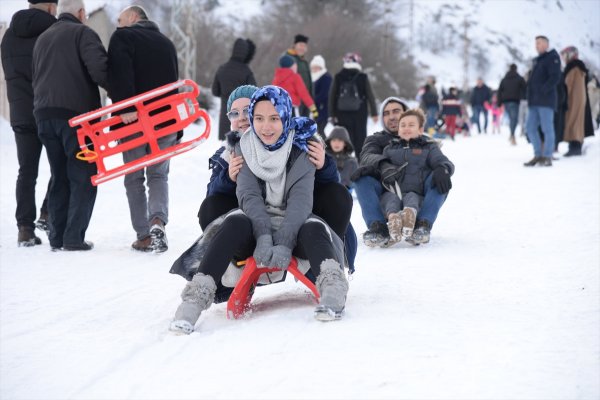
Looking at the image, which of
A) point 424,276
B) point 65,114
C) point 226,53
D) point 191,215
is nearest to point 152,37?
point 65,114

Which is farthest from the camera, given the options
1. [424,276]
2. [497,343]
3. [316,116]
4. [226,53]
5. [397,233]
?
[226,53]

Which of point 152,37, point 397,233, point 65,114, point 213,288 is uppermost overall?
point 152,37

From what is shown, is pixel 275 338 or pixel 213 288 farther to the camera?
pixel 213 288

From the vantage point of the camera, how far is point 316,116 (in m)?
10.9

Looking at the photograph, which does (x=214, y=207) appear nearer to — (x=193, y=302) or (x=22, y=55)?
(x=193, y=302)

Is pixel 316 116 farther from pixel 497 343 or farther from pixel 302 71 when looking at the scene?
pixel 497 343

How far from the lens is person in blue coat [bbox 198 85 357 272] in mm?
3896

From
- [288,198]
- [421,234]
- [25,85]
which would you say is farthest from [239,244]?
[25,85]

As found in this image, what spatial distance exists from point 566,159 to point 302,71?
430 cm

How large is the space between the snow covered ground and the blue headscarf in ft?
2.52

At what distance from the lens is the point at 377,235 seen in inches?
231

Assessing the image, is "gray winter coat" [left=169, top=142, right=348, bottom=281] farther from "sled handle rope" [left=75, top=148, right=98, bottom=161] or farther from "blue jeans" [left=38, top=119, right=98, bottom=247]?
"blue jeans" [left=38, top=119, right=98, bottom=247]

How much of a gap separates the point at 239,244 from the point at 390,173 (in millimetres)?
2631

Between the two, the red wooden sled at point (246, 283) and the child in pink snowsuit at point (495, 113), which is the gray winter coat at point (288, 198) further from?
the child in pink snowsuit at point (495, 113)
